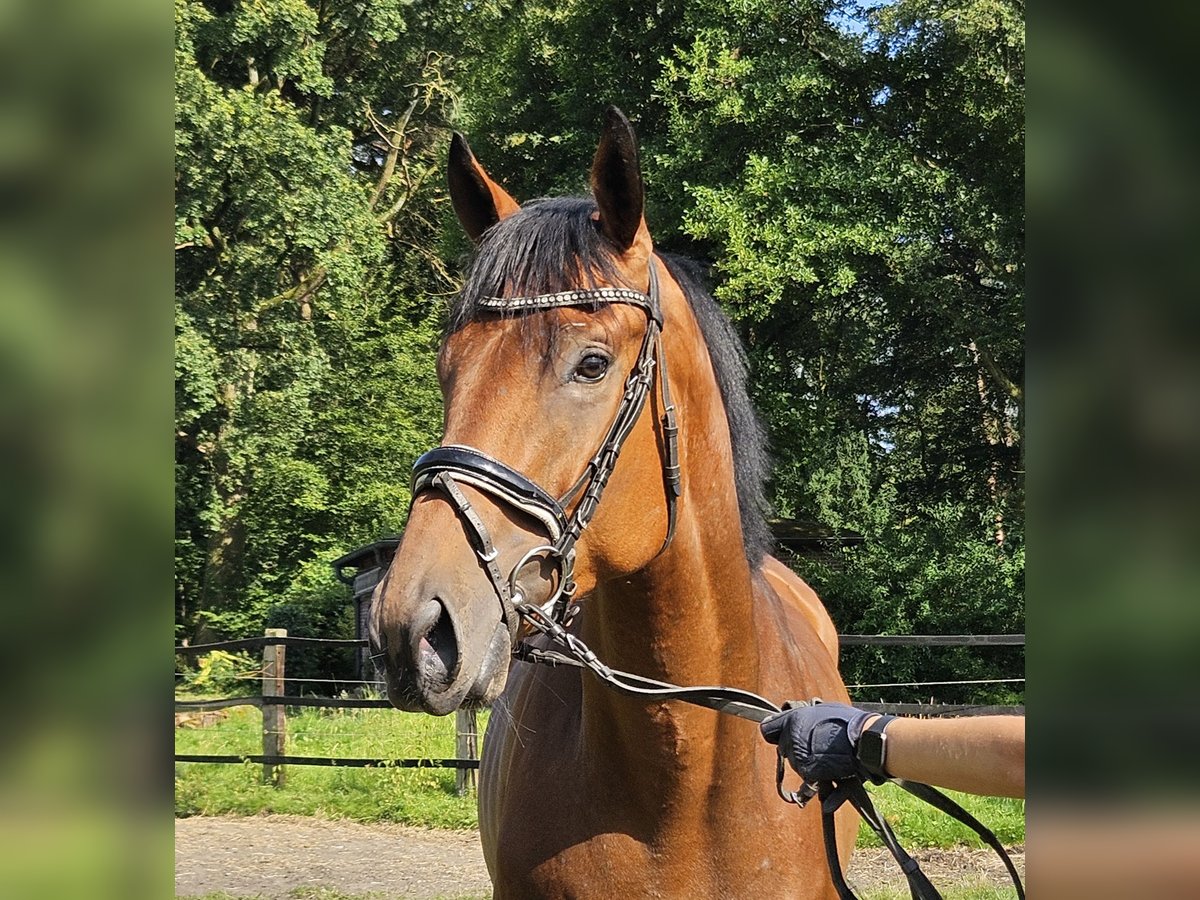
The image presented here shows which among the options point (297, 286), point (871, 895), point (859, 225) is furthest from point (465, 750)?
point (297, 286)

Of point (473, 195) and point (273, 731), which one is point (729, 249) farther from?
point (473, 195)

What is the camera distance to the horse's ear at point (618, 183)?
215 centimetres

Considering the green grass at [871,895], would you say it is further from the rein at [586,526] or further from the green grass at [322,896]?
the rein at [586,526]

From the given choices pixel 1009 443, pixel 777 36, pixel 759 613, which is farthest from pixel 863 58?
pixel 759 613

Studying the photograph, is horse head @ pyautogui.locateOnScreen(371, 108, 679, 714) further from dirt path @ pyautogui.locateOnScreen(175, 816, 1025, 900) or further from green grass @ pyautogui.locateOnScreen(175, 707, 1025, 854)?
green grass @ pyautogui.locateOnScreen(175, 707, 1025, 854)

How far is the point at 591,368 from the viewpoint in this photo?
208 centimetres

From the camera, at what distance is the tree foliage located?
14.8 meters

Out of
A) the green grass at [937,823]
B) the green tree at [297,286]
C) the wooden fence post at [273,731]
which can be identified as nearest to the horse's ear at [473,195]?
the green grass at [937,823]

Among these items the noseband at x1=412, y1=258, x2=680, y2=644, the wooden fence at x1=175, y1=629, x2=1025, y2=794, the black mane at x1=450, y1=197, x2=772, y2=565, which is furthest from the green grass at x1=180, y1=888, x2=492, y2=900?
the noseband at x1=412, y1=258, x2=680, y2=644

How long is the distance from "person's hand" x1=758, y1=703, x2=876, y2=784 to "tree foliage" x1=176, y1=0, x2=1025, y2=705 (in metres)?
12.2

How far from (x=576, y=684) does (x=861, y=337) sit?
1398 cm
